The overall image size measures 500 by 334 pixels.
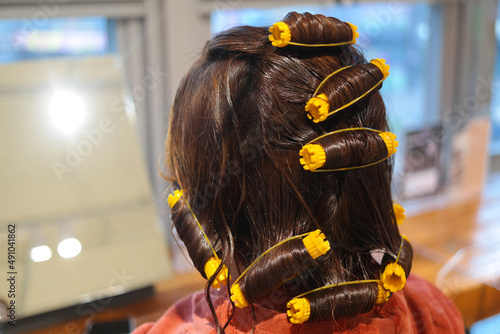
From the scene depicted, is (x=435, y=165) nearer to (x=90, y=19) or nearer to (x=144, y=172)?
(x=144, y=172)

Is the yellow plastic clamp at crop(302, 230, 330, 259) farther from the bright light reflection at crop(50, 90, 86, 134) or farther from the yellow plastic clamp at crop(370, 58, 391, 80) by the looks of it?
the bright light reflection at crop(50, 90, 86, 134)

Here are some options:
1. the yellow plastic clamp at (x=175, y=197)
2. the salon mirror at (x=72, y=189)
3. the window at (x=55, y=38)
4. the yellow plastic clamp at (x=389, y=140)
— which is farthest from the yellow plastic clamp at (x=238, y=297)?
the window at (x=55, y=38)

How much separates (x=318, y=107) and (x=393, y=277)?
0.27 meters

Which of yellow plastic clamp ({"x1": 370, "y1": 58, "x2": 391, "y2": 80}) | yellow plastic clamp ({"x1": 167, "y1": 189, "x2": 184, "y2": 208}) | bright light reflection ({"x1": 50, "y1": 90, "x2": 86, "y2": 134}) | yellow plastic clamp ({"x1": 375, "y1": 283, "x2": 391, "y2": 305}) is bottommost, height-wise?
yellow plastic clamp ({"x1": 375, "y1": 283, "x2": 391, "y2": 305})

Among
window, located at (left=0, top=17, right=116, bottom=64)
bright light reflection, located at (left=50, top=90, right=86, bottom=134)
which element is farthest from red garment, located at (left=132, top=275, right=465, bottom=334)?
window, located at (left=0, top=17, right=116, bottom=64)

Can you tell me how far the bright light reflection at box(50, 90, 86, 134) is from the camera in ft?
3.21

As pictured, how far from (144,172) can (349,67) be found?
0.66 m

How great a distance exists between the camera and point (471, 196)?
1.74 metres

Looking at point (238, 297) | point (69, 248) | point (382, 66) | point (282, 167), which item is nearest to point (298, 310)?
point (238, 297)

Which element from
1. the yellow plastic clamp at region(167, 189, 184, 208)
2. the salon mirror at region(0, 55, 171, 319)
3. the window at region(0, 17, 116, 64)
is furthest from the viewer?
the window at region(0, 17, 116, 64)

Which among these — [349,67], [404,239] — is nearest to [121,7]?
[349,67]

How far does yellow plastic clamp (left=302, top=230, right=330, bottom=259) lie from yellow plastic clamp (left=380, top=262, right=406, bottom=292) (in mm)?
116

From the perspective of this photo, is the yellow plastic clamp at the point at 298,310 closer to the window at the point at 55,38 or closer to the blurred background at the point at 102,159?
the blurred background at the point at 102,159

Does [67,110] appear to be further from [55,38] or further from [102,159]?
[55,38]
